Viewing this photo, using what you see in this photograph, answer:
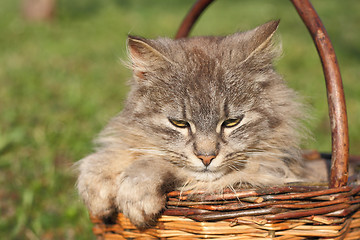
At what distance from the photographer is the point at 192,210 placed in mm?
1924

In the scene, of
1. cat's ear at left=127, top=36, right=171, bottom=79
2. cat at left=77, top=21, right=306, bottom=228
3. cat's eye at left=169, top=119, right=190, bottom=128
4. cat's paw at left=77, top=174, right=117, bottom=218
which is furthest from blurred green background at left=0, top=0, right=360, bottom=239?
cat's paw at left=77, top=174, right=117, bottom=218

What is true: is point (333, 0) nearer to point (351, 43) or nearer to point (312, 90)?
point (351, 43)

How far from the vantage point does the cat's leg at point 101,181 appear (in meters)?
2.12

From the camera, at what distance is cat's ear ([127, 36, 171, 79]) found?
2.24 metres

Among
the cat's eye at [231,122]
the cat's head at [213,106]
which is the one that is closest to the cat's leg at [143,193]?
the cat's head at [213,106]

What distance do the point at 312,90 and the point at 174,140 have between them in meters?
4.20

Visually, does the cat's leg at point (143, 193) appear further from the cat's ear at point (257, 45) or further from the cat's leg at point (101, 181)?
the cat's ear at point (257, 45)

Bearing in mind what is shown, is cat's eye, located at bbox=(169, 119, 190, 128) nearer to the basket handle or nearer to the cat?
the cat

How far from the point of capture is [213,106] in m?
2.17

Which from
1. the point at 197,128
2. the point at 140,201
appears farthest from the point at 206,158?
the point at 140,201

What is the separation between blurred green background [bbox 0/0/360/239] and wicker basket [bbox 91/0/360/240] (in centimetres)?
67

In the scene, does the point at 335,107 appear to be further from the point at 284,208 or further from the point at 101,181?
the point at 101,181

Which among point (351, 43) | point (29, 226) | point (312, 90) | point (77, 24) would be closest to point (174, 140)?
point (29, 226)

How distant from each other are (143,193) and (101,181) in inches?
12.4
